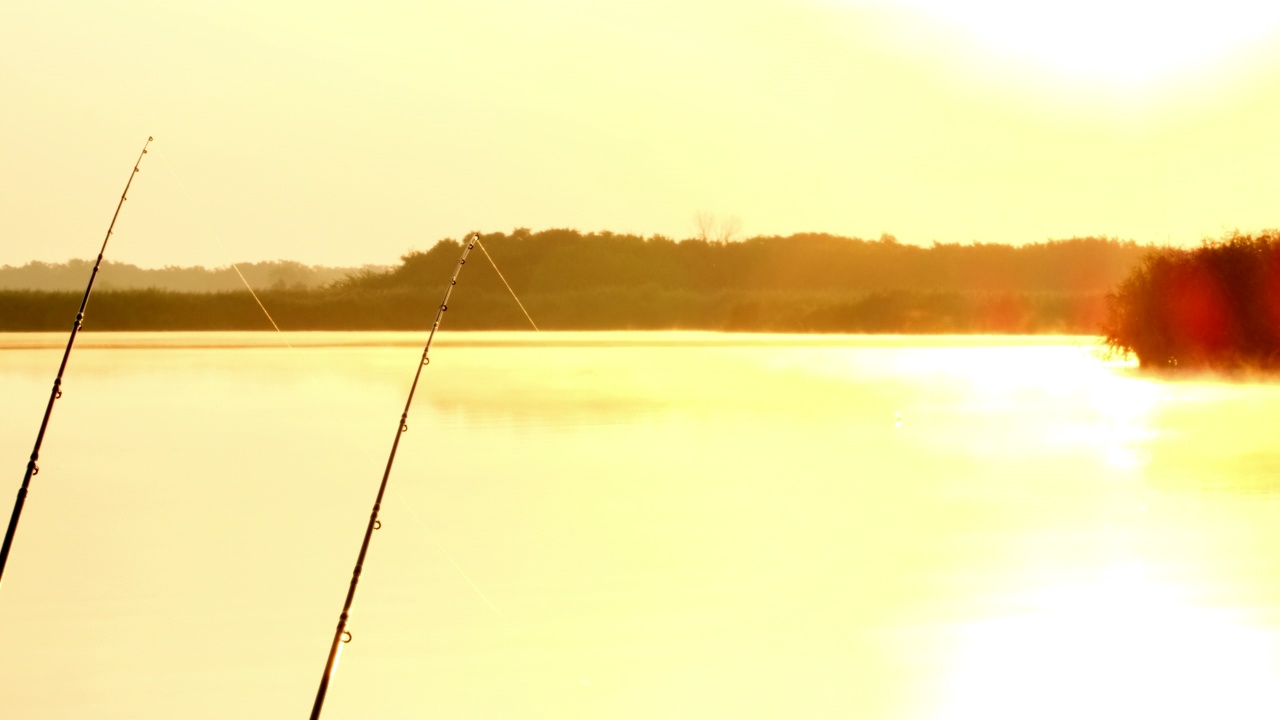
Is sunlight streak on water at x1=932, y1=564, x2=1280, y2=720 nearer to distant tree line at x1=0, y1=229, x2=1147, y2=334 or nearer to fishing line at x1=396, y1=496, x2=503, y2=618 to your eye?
fishing line at x1=396, y1=496, x2=503, y2=618

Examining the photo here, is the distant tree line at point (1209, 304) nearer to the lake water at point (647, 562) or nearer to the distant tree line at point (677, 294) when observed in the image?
the distant tree line at point (677, 294)

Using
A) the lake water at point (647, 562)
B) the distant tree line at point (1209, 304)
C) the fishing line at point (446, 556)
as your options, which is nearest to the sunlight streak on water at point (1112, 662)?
the lake water at point (647, 562)

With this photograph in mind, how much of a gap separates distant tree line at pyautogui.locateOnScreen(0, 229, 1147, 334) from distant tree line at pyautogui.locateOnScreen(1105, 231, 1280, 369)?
0.88m

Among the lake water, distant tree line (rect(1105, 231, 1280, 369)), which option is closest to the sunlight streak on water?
the lake water

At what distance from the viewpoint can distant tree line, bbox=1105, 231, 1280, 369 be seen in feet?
76.8

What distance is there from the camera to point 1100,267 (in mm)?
63625

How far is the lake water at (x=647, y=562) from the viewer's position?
552cm

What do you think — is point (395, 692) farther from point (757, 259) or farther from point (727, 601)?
point (757, 259)

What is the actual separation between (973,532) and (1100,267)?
57.9 meters

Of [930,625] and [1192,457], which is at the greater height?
[1192,457]

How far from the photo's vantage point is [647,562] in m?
7.82

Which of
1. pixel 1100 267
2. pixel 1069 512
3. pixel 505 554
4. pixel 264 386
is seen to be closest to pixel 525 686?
pixel 505 554

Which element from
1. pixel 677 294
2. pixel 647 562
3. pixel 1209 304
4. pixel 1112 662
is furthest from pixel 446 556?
pixel 677 294

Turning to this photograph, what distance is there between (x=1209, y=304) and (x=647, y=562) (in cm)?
1870
